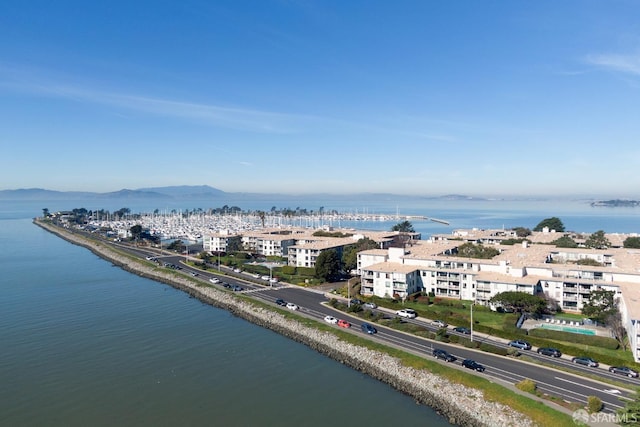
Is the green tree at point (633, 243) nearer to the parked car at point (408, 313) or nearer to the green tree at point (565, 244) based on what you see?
the green tree at point (565, 244)

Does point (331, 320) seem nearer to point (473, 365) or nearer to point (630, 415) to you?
point (473, 365)

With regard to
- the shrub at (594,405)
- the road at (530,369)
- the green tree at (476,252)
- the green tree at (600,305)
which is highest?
the green tree at (476,252)

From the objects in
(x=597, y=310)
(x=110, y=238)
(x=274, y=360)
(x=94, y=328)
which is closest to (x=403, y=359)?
(x=274, y=360)

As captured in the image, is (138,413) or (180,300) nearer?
(138,413)

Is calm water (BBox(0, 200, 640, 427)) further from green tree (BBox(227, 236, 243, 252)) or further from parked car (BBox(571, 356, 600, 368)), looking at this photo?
green tree (BBox(227, 236, 243, 252))

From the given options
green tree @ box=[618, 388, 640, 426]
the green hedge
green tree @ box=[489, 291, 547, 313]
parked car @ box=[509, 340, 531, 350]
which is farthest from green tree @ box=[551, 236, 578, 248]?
green tree @ box=[618, 388, 640, 426]

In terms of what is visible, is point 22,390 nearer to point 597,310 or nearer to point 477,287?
point 477,287

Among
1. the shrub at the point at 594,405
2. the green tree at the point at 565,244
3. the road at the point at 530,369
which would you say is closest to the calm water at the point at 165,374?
the road at the point at 530,369
